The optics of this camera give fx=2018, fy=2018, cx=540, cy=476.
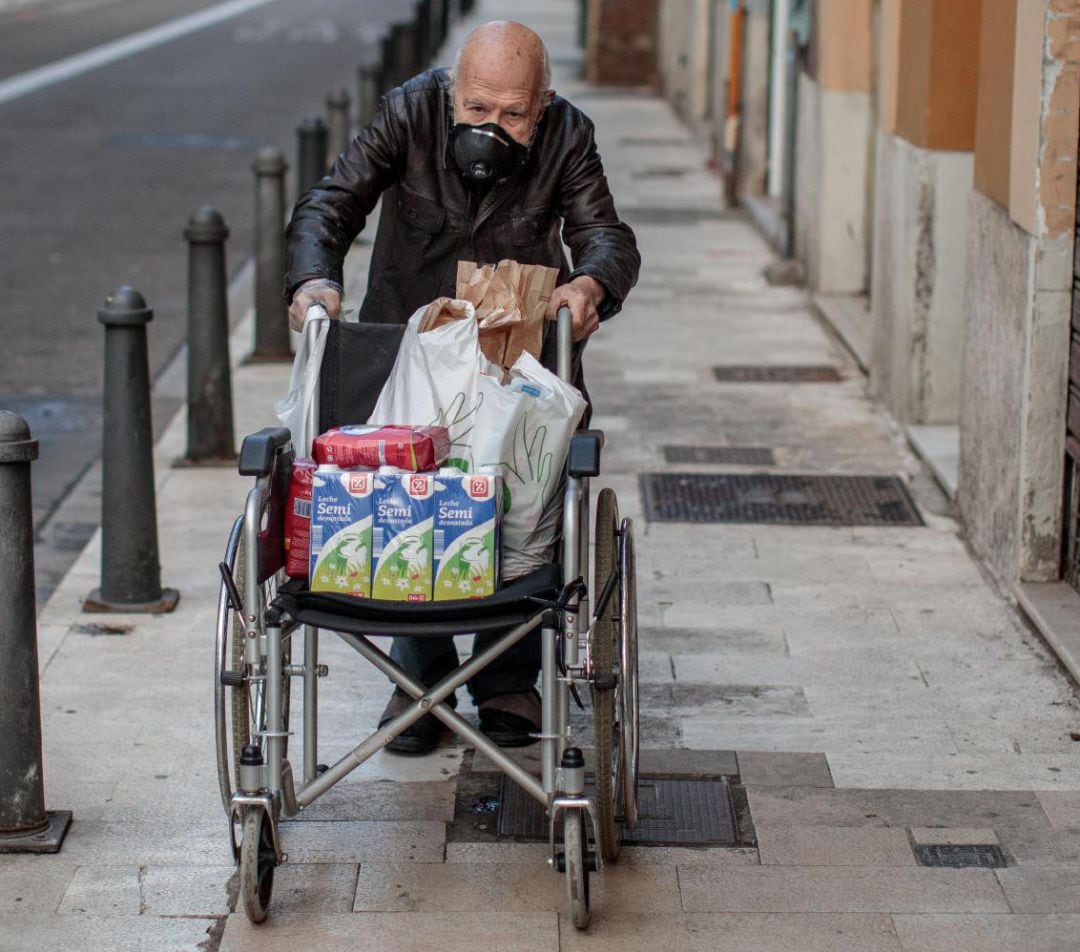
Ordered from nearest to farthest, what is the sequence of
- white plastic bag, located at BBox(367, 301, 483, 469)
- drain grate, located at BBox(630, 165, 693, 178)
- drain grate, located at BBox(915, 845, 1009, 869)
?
1. white plastic bag, located at BBox(367, 301, 483, 469)
2. drain grate, located at BBox(915, 845, 1009, 869)
3. drain grate, located at BBox(630, 165, 693, 178)

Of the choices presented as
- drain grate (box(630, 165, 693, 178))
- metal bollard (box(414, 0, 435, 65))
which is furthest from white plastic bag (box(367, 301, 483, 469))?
metal bollard (box(414, 0, 435, 65))

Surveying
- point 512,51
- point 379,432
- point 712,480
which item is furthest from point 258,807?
point 712,480

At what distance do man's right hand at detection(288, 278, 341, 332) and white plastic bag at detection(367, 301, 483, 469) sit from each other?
0.72 feet

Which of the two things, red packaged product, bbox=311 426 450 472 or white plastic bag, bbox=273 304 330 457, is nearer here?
red packaged product, bbox=311 426 450 472

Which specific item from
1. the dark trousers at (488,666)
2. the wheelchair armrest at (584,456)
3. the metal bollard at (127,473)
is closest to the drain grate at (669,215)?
the metal bollard at (127,473)

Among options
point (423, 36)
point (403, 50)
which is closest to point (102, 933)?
point (403, 50)

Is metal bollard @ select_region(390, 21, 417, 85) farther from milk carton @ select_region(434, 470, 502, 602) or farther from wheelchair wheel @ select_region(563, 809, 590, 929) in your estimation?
wheelchair wheel @ select_region(563, 809, 590, 929)

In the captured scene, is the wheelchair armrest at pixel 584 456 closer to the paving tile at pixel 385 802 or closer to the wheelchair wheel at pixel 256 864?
the wheelchair wheel at pixel 256 864

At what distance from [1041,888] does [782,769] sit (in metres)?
0.85

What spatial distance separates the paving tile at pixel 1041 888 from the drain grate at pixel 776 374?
18.1ft

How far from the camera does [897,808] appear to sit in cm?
482

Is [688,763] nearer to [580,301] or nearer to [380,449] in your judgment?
[580,301]

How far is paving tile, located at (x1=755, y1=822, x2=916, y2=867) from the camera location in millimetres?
4520

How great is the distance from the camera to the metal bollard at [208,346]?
25.9ft
